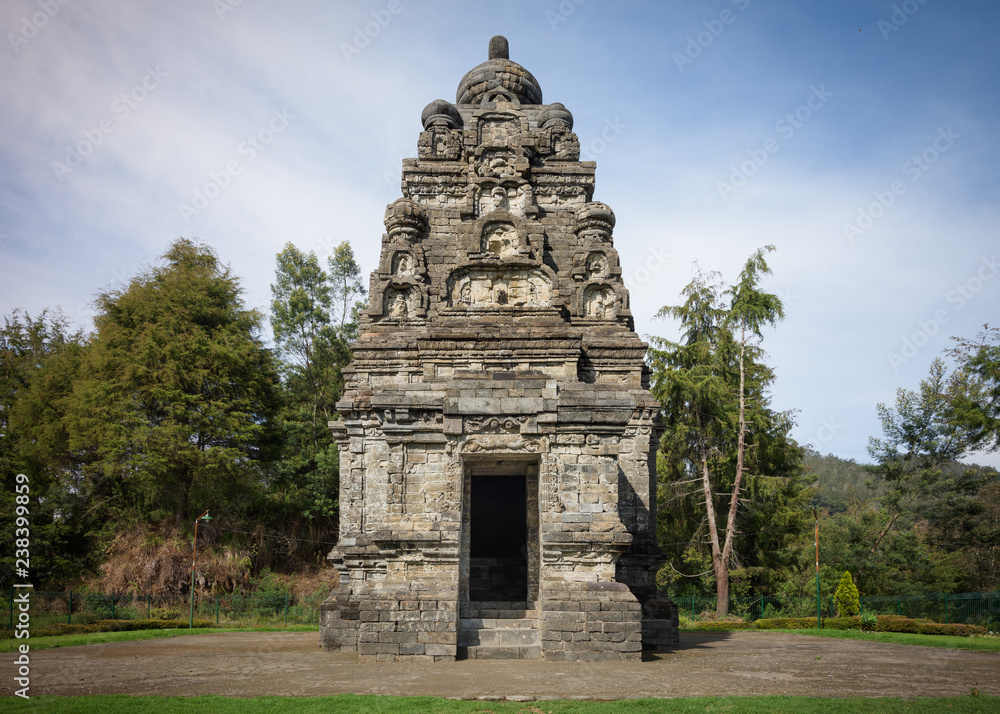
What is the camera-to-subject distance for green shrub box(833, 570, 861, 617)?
796 inches

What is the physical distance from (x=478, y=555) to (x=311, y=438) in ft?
49.7

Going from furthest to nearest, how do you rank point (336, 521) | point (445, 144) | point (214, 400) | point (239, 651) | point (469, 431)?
point (336, 521), point (214, 400), point (445, 144), point (239, 651), point (469, 431)

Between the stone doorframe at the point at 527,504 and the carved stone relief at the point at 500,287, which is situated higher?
the carved stone relief at the point at 500,287

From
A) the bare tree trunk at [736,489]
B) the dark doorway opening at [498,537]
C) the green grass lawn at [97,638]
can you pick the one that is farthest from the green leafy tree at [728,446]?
the green grass lawn at [97,638]

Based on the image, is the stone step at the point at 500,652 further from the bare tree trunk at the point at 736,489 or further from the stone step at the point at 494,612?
the bare tree trunk at the point at 736,489

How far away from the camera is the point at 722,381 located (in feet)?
93.4

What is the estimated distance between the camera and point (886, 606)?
23.9 m

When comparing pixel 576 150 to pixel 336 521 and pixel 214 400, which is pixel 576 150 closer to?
pixel 214 400

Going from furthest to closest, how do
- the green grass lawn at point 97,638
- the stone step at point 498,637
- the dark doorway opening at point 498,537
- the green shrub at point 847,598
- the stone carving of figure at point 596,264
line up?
the green shrub at point 847,598
the dark doorway opening at point 498,537
the stone carving of figure at point 596,264
the green grass lawn at point 97,638
the stone step at point 498,637

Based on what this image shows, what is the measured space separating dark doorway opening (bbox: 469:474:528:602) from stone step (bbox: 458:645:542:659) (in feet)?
18.4

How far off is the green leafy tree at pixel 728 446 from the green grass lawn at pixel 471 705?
64.9ft

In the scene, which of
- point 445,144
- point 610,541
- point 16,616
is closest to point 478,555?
point 610,541

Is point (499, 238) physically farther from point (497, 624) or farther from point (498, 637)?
point (498, 637)

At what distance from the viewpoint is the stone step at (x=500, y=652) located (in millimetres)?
10641
